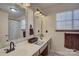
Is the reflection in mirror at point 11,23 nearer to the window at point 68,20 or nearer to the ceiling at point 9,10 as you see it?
the ceiling at point 9,10

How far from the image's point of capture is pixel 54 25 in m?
1.89

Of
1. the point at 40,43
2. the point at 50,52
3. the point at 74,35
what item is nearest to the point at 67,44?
the point at 74,35

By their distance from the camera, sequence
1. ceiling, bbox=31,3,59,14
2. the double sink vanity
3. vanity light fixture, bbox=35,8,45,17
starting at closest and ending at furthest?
the double sink vanity → ceiling, bbox=31,3,59,14 → vanity light fixture, bbox=35,8,45,17

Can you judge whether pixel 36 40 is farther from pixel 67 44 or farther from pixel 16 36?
pixel 67 44

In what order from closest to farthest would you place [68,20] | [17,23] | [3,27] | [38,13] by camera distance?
[3,27] → [68,20] → [17,23] → [38,13]

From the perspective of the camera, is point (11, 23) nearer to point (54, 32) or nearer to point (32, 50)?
point (32, 50)

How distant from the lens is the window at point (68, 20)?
178 centimetres

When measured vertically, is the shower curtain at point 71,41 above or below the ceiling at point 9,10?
below

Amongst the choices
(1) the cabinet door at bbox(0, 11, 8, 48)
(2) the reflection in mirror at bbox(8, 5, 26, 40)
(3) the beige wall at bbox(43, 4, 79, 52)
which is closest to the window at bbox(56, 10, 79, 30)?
(3) the beige wall at bbox(43, 4, 79, 52)

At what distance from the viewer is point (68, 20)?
5.94 ft

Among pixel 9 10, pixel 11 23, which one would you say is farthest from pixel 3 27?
pixel 9 10

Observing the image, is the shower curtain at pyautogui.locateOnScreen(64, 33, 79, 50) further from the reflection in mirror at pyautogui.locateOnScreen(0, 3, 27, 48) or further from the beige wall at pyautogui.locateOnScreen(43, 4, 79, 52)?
the reflection in mirror at pyautogui.locateOnScreen(0, 3, 27, 48)

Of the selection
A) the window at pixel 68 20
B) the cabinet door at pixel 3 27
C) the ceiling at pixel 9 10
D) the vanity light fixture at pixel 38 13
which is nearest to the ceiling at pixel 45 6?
the vanity light fixture at pixel 38 13

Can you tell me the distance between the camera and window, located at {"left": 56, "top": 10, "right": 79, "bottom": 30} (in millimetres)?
1784
